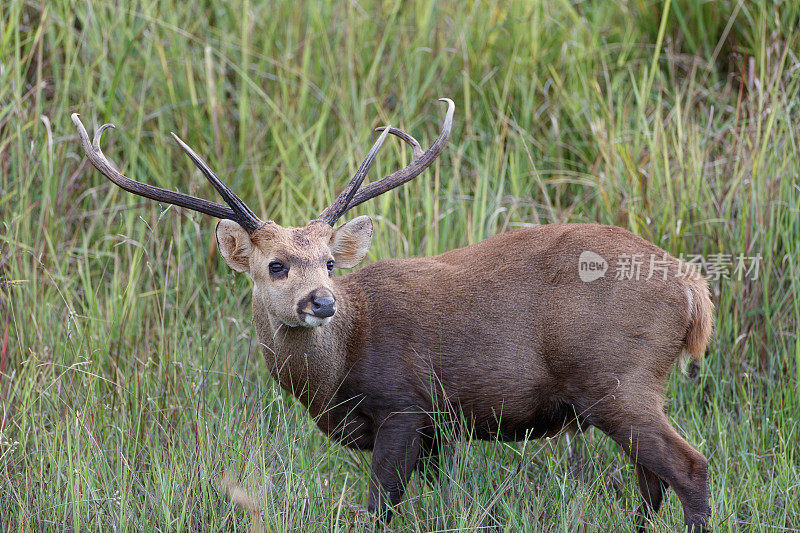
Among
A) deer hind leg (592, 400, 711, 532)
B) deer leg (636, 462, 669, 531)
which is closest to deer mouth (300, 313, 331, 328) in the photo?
deer hind leg (592, 400, 711, 532)

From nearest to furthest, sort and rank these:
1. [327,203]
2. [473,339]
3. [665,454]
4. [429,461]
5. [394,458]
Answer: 1. [665,454]
2. [394,458]
3. [473,339]
4. [429,461]
5. [327,203]

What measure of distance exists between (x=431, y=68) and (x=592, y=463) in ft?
9.81

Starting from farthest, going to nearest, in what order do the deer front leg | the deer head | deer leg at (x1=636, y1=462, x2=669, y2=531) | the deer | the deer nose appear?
deer leg at (x1=636, y1=462, x2=669, y2=531) → the deer front leg → the deer → the deer head → the deer nose

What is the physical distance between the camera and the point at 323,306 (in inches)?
144

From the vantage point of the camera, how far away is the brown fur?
388cm

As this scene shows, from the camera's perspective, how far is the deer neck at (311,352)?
402cm

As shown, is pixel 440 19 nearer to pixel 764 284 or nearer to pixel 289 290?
pixel 764 284

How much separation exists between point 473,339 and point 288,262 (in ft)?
2.77

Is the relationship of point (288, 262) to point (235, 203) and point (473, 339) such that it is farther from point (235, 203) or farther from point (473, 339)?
point (473, 339)

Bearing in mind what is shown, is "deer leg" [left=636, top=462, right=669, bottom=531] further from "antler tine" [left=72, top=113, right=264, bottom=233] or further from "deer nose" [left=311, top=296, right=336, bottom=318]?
"antler tine" [left=72, top=113, right=264, bottom=233]

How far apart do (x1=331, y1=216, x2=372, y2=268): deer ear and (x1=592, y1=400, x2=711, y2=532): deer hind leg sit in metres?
1.18

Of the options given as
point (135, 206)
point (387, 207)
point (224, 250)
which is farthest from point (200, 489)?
point (135, 206)

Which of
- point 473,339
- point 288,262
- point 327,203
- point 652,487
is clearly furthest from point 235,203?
point 652,487

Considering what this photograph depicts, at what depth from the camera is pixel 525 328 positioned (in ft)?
13.3
